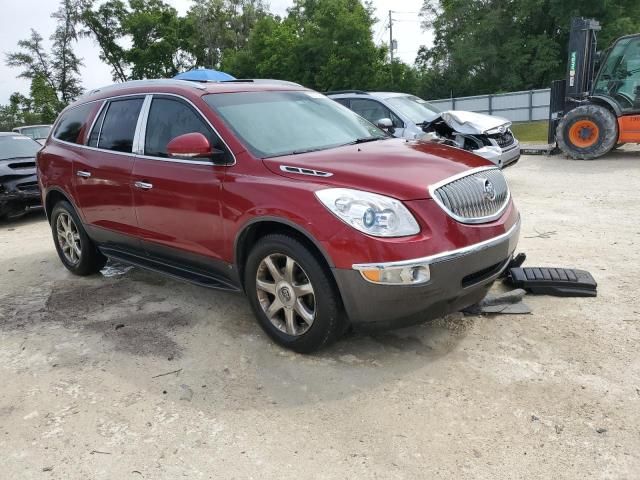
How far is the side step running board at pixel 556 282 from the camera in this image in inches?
168

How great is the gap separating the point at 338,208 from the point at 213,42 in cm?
4736

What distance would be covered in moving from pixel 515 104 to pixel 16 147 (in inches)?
917

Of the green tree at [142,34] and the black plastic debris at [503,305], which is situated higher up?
the green tree at [142,34]

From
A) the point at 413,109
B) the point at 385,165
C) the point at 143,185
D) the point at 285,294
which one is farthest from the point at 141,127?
the point at 413,109

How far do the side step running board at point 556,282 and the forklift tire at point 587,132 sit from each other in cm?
867

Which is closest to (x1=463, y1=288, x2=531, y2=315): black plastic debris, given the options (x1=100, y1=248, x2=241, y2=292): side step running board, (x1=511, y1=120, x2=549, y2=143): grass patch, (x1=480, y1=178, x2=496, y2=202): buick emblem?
(x1=480, y1=178, x2=496, y2=202): buick emblem

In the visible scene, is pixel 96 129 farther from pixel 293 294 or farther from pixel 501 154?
pixel 501 154

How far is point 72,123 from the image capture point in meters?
5.55

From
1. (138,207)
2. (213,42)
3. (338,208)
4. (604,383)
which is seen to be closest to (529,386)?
(604,383)

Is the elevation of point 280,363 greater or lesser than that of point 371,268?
Result: lesser

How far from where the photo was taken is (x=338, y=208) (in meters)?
3.20

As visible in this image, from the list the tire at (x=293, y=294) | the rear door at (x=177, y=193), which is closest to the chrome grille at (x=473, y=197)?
the tire at (x=293, y=294)

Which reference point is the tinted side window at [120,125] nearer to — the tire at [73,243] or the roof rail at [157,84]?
the roof rail at [157,84]

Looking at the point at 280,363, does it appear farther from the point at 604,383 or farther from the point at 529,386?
the point at 604,383
